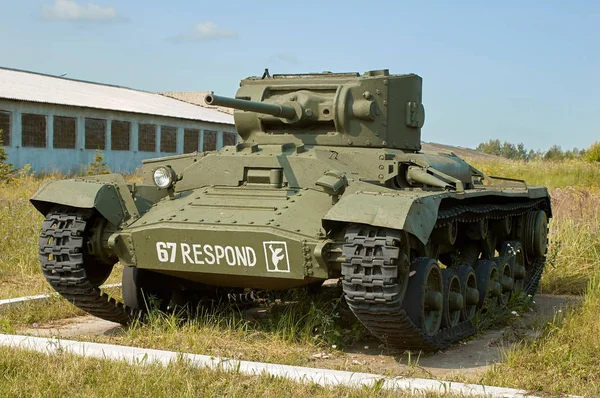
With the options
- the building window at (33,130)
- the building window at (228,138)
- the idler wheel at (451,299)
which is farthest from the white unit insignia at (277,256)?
the building window at (228,138)

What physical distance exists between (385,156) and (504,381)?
2587mm

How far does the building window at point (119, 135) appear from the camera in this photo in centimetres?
2880

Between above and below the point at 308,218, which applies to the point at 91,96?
above

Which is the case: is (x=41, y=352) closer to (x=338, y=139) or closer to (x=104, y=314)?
(x=104, y=314)

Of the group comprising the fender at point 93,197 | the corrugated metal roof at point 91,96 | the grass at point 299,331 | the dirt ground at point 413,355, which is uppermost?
the corrugated metal roof at point 91,96

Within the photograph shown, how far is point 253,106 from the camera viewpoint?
766 cm

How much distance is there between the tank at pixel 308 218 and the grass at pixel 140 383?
3.32ft

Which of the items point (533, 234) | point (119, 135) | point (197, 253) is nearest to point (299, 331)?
point (197, 253)

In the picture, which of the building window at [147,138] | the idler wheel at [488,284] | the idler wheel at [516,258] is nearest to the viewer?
the idler wheel at [488,284]

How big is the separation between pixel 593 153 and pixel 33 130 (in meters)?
18.3

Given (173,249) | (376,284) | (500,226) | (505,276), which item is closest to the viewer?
(376,284)

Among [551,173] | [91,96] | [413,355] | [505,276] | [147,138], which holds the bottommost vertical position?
[413,355]

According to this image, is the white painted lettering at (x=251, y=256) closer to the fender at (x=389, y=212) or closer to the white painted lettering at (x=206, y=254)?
the white painted lettering at (x=206, y=254)

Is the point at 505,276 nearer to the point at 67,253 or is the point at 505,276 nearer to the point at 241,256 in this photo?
the point at 241,256
